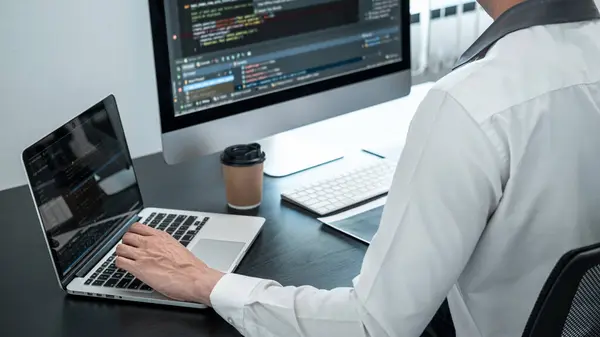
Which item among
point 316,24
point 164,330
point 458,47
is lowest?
point 164,330

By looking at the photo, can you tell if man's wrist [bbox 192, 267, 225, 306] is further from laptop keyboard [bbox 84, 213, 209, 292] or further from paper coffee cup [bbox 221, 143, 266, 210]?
paper coffee cup [bbox 221, 143, 266, 210]

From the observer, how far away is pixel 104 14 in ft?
5.62

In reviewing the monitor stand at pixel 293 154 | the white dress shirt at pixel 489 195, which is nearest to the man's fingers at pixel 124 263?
the white dress shirt at pixel 489 195

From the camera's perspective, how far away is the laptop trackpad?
1172 millimetres

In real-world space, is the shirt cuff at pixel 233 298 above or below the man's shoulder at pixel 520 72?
below

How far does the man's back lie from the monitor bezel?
576 millimetres

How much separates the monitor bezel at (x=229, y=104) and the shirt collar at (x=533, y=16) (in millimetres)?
546

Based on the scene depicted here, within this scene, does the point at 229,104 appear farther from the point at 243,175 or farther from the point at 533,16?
the point at 533,16

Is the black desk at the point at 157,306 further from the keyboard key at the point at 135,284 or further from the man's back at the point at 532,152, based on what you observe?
the man's back at the point at 532,152

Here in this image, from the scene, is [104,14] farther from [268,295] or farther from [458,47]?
[458,47]

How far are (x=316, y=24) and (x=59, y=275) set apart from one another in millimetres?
702

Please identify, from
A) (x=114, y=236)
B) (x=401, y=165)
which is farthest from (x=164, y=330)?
(x=401, y=165)

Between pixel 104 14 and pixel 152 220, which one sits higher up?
pixel 104 14

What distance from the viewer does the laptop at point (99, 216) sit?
1.09m
